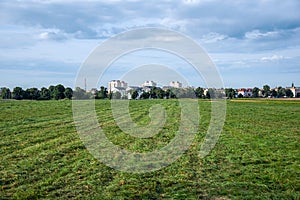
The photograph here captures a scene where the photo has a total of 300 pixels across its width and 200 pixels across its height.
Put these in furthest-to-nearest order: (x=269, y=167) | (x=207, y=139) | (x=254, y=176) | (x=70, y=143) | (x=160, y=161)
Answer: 1. (x=207, y=139)
2. (x=70, y=143)
3. (x=160, y=161)
4. (x=269, y=167)
5. (x=254, y=176)

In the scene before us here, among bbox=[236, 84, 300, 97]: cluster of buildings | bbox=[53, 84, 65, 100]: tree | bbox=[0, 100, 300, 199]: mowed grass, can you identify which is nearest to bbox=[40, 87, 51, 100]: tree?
bbox=[53, 84, 65, 100]: tree

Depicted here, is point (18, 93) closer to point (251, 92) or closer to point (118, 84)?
point (118, 84)

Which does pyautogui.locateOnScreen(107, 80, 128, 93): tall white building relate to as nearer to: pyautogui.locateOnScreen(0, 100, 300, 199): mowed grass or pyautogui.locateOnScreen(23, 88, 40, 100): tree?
pyautogui.locateOnScreen(0, 100, 300, 199): mowed grass

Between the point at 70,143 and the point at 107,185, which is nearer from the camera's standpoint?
the point at 107,185

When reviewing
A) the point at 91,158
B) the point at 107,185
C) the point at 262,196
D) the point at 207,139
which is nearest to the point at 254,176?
the point at 262,196

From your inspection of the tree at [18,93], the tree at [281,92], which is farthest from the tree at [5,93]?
the tree at [281,92]

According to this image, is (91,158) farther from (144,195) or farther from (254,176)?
(254,176)

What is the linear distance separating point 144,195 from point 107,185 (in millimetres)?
1202

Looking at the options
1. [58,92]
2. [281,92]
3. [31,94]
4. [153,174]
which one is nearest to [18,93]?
[31,94]

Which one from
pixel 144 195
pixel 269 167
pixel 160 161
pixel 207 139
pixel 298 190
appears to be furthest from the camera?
pixel 207 139

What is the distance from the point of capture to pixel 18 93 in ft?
373

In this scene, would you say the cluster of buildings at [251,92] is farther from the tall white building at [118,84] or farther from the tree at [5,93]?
the tall white building at [118,84]

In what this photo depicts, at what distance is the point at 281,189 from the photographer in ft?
28.7

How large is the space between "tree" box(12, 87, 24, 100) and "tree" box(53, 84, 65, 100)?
9.89 meters
